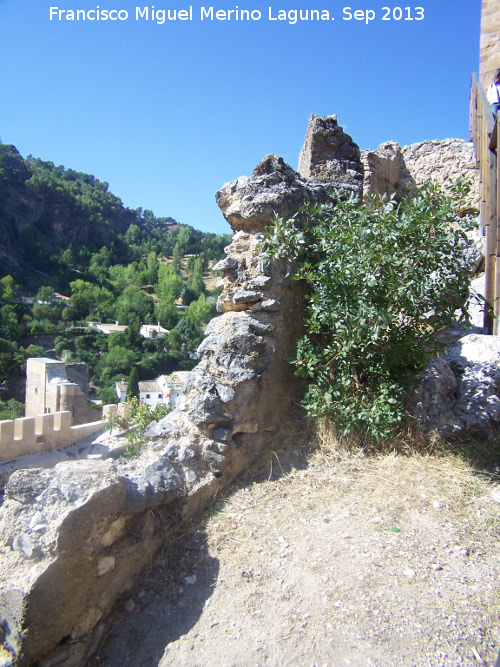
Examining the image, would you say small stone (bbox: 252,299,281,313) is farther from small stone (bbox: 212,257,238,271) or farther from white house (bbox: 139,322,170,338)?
white house (bbox: 139,322,170,338)

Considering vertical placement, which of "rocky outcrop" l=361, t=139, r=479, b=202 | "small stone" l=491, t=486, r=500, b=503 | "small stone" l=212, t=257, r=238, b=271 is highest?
"rocky outcrop" l=361, t=139, r=479, b=202

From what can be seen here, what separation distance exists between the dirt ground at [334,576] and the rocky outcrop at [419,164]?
5.03 m

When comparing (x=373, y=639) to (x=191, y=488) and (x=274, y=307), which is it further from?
(x=274, y=307)

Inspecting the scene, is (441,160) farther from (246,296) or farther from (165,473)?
(165,473)

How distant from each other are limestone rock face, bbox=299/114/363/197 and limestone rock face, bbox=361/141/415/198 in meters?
1.53

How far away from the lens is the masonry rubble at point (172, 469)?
95.3 inches

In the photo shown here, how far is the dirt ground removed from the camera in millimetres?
2352

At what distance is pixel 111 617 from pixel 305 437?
2083mm

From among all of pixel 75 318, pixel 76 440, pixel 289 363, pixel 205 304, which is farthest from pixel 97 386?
pixel 289 363

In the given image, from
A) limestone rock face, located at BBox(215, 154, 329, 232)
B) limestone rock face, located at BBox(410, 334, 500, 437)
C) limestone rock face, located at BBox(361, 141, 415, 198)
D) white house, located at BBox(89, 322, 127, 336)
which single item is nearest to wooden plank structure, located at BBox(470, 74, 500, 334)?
limestone rock face, located at BBox(410, 334, 500, 437)

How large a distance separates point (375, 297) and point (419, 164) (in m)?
5.96

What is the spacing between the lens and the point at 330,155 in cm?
556

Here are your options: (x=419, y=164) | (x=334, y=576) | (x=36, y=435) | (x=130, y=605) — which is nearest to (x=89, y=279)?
Answer: (x=36, y=435)

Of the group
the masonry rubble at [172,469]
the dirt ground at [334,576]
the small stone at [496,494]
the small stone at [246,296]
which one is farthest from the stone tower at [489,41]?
the small stone at [496,494]
